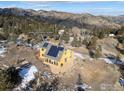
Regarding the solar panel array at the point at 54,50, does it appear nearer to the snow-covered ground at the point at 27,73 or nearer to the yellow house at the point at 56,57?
the yellow house at the point at 56,57

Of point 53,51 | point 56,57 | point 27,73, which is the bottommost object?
point 27,73


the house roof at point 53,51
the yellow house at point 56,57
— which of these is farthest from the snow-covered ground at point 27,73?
the house roof at point 53,51

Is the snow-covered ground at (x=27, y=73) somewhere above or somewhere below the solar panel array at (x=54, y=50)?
below

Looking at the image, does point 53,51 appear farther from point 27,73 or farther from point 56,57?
point 27,73

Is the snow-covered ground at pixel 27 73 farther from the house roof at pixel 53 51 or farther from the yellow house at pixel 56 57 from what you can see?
the house roof at pixel 53 51

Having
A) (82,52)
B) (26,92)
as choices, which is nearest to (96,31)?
(82,52)

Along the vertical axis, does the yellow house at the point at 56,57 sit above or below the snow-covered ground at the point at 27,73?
above

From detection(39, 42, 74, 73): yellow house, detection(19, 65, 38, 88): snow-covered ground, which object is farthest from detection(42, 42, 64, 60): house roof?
detection(19, 65, 38, 88): snow-covered ground

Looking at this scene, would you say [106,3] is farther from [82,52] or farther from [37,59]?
[37,59]

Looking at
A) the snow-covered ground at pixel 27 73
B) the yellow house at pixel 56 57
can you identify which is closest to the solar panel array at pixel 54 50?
the yellow house at pixel 56 57

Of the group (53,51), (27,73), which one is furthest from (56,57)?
(27,73)
